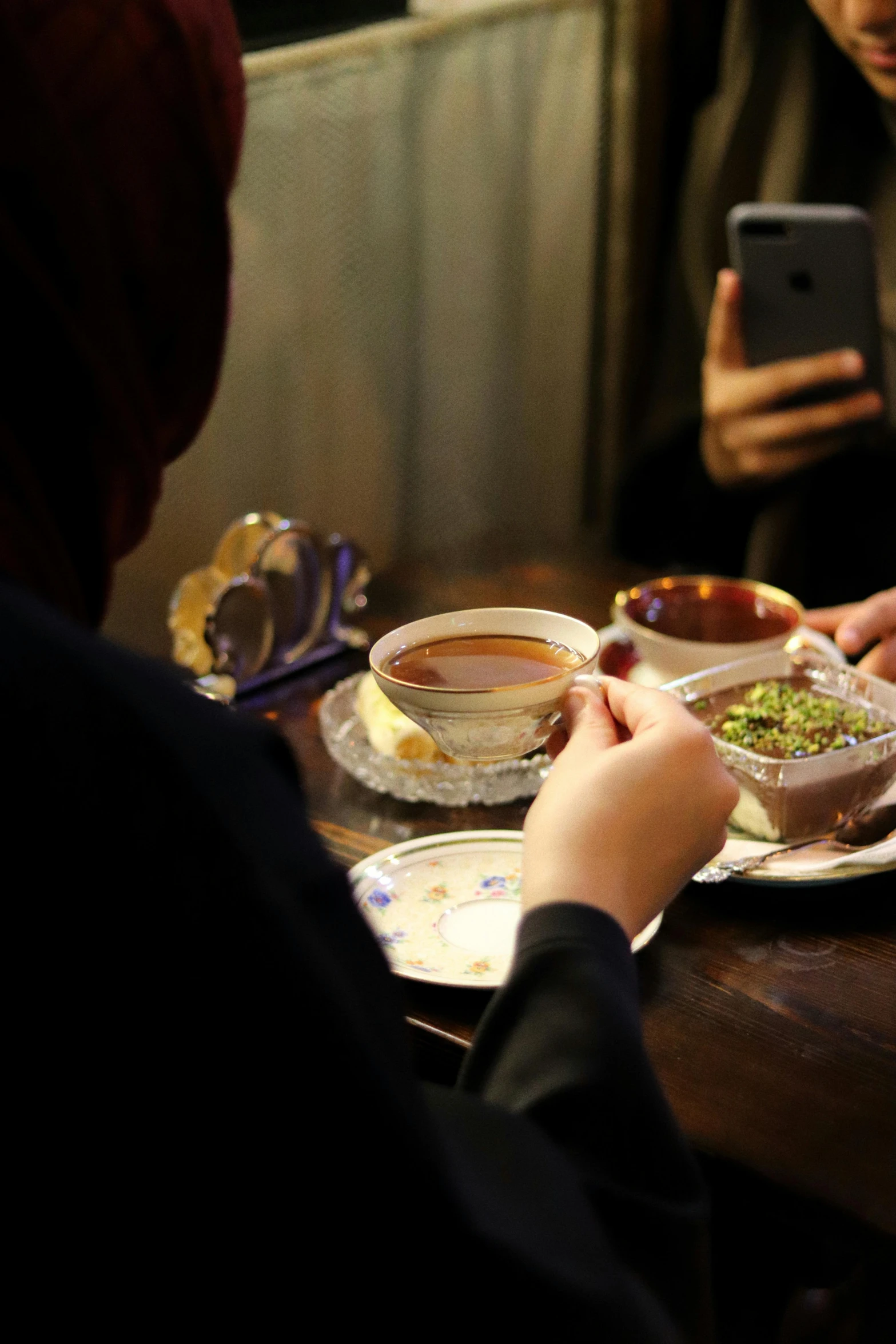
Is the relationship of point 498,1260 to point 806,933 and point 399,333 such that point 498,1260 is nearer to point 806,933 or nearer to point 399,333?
point 806,933

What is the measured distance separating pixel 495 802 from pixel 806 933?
0.35m

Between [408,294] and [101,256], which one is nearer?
[101,256]

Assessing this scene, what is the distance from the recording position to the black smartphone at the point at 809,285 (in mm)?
1875

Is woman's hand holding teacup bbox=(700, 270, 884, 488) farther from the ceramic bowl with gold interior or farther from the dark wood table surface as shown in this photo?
the dark wood table surface

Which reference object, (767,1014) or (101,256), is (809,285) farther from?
(101,256)

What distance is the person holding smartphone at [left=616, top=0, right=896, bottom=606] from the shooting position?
83.4 inches

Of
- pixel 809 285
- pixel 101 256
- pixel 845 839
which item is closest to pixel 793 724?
pixel 845 839

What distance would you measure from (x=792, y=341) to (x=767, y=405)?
0.35 ft

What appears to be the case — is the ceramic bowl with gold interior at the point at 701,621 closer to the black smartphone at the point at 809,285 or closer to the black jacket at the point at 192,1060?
the black smartphone at the point at 809,285

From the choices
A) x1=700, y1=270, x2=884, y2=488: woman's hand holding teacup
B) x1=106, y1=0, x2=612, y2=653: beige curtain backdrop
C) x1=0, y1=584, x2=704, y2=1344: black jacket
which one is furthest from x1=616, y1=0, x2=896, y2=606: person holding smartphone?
x1=0, y1=584, x2=704, y2=1344: black jacket

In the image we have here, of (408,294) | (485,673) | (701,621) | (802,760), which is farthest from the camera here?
(408,294)

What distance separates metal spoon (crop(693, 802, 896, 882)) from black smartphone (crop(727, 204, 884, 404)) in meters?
1.05

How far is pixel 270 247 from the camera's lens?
2.05 metres

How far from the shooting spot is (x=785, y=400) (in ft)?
6.81
